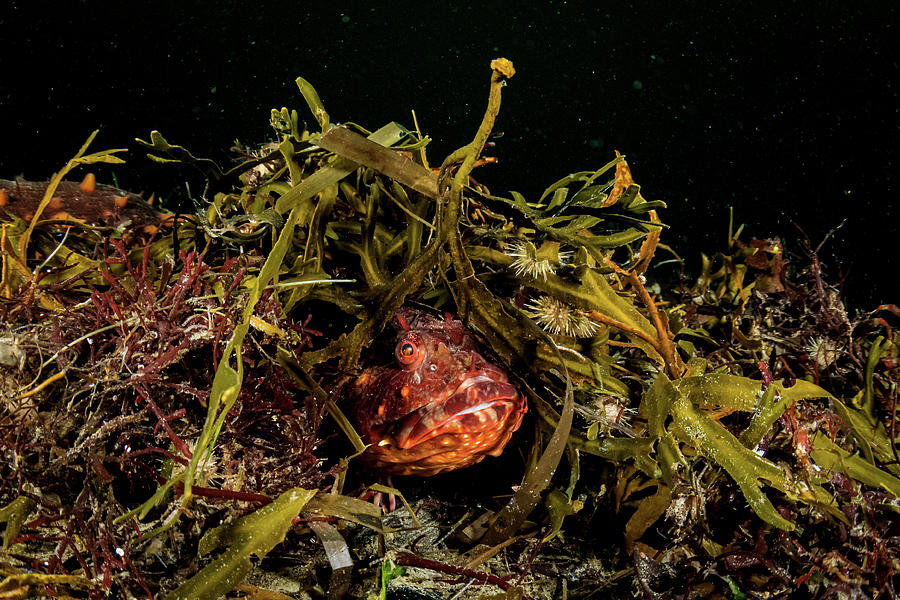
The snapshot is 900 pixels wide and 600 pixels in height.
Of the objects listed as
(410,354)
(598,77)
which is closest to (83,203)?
(410,354)

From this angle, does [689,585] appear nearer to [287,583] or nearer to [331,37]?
[287,583]

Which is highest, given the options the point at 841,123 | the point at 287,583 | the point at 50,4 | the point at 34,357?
the point at 50,4

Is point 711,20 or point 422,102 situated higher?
point 711,20

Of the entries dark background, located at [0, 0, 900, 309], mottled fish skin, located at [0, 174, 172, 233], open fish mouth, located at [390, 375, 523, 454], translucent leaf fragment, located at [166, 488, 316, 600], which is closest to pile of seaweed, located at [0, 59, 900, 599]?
translucent leaf fragment, located at [166, 488, 316, 600]

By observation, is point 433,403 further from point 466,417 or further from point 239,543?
point 239,543

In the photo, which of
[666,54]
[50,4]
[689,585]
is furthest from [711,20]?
[50,4]
